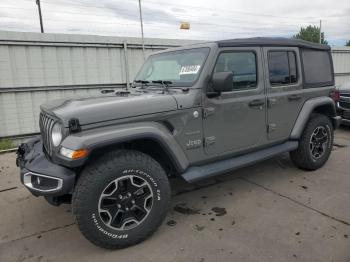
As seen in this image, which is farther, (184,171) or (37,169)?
(184,171)

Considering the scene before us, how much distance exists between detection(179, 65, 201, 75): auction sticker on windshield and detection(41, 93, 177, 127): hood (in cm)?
46

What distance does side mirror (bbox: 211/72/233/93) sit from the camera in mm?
3213

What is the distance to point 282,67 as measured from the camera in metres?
4.27

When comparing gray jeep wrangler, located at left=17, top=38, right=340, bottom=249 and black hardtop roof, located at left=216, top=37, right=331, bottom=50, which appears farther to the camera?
black hardtop roof, located at left=216, top=37, right=331, bottom=50

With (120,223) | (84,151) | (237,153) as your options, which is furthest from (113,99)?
(237,153)

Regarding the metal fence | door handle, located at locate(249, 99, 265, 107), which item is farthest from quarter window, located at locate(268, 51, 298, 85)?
the metal fence

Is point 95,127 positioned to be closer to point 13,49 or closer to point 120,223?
point 120,223

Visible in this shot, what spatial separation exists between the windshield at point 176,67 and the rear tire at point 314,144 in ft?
6.77

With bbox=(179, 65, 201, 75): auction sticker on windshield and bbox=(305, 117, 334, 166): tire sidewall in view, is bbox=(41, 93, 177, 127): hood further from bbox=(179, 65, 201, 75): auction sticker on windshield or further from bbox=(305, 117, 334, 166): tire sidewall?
bbox=(305, 117, 334, 166): tire sidewall

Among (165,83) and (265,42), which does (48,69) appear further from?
(265,42)

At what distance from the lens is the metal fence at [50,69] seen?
22.6 feet

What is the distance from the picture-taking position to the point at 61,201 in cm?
298

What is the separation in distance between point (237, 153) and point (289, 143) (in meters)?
1.06

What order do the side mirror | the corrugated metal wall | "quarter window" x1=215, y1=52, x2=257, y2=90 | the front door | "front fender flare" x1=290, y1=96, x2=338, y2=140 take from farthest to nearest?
the corrugated metal wall, "front fender flare" x1=290, y1=96, x2=338, y2=140, "quarter window" x1=215, y1=52, x2=257, y2=90, the front door, the side mirror
